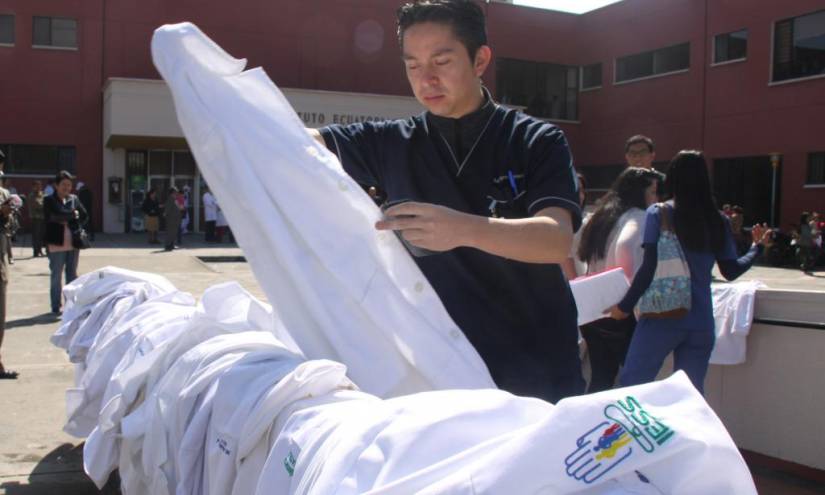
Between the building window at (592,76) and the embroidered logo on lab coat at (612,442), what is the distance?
32601mm

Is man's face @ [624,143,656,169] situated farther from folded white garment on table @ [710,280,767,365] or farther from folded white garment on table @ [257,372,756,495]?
folded white garment on table @ [257,372,756,495]

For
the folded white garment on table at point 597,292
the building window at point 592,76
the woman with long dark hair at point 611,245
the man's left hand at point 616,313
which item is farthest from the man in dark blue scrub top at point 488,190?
the building window at point 592,76

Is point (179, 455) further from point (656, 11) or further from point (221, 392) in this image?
point (656, 11)

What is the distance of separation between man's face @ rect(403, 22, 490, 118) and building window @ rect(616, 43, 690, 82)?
28.4 meters

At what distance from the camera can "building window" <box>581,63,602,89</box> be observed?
32406mm

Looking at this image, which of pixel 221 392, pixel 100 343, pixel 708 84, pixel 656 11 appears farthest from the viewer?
pixel 656 11

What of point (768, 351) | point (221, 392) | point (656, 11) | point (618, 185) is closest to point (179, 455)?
point (221, 392)

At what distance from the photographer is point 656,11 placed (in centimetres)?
2923

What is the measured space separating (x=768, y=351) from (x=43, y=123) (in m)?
26.0

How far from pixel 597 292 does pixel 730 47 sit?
25.6 metres

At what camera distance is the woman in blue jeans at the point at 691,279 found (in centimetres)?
413

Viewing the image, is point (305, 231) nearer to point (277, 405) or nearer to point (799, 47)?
point (277, 405)

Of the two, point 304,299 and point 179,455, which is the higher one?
point 304,299

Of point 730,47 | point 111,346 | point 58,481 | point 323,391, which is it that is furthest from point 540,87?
point 323,391
